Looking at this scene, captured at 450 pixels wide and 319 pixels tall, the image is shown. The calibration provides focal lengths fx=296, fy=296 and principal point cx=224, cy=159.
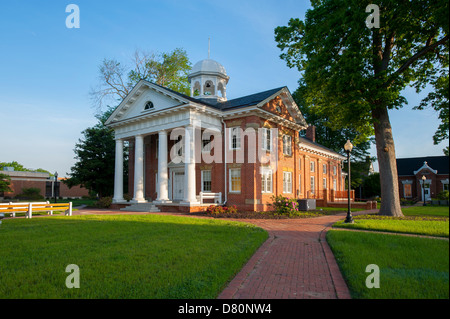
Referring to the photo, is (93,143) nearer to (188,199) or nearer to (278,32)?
(188,199)

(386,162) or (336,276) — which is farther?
(386,162)

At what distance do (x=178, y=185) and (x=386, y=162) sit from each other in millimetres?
15472

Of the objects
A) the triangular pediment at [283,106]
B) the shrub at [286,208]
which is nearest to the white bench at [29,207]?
the shrub at [286,208]

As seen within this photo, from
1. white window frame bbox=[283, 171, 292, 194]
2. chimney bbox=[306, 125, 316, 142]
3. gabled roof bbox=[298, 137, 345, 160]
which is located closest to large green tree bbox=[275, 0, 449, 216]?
white window frame bbox=[283, 171, 292, 194]

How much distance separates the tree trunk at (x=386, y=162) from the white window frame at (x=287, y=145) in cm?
851

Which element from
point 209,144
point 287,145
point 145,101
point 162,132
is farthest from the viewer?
point 287,145

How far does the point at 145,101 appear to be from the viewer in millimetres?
23484

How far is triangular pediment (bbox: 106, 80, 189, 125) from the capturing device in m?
21.1

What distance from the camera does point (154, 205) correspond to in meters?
21.2

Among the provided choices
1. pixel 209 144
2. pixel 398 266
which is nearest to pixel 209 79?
pixel 209 144

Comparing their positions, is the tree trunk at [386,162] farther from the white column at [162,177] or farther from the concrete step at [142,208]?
the concrete step at [142,208]

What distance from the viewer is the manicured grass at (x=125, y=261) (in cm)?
463

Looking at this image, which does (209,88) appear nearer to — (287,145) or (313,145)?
A: (287,145)
